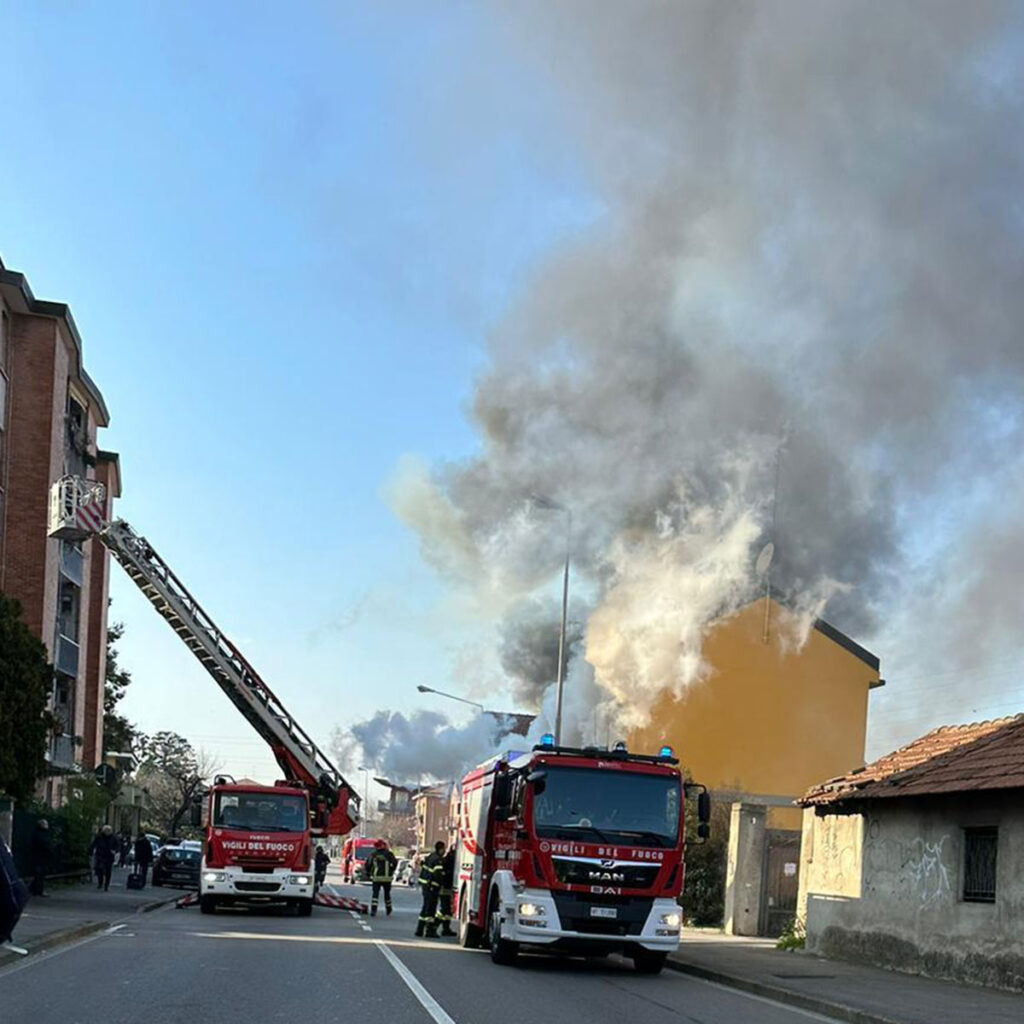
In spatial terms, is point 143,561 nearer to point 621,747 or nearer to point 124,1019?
point 621,747

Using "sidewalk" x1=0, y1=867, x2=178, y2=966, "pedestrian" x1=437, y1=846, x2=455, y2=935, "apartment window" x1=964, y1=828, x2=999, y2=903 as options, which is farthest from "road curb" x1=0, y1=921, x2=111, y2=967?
"apartment window" x1=964, y1=828, x2=999, y2=903

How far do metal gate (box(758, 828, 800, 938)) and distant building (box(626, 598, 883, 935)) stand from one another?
18.4 metres

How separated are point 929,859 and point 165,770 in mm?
85825

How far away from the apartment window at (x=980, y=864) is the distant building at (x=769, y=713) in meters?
26.4

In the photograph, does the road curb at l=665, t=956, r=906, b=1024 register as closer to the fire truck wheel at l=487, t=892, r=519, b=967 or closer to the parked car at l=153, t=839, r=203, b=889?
the fire truck wheel at l=487, t=892, r=519, b=967

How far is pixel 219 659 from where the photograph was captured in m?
28.0

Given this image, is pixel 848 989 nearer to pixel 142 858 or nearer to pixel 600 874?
pixel 600 874

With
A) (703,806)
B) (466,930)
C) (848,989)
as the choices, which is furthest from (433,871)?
(848,989)

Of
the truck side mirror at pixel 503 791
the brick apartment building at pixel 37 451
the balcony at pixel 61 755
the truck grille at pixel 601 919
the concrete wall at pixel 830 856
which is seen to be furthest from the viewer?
the brick apartment building at pixel 37 451

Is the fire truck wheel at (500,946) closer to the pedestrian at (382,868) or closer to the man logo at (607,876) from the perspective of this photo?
the man logo at (607,876)

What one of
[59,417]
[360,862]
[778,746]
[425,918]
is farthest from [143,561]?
[360,862]

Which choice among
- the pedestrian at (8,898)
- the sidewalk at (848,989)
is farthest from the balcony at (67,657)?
the pedestrian at (8,898)

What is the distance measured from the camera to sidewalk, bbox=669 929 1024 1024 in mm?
13031

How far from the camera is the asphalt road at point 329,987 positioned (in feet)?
37.5
